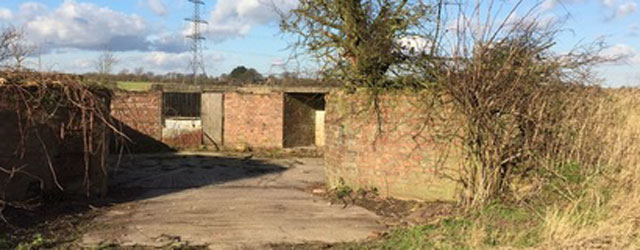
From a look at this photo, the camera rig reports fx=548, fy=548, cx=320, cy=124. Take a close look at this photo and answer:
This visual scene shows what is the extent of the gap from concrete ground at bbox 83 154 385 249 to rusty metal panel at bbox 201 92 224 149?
5986mm

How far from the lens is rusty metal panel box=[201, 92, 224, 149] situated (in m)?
20.7

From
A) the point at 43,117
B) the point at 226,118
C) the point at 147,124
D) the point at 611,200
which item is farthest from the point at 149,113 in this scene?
the point at 611,200

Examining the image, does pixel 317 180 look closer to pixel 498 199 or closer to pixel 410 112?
pixel 410 112

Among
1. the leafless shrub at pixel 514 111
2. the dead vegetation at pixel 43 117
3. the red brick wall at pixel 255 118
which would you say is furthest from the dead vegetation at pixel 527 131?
the red brick wall at pixel 255 118

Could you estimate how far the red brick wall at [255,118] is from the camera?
20.4 meters

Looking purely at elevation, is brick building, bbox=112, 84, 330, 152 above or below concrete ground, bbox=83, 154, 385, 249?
above

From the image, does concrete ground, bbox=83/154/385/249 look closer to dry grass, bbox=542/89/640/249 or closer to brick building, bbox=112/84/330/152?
dry grass, bbox=542/89/640/249

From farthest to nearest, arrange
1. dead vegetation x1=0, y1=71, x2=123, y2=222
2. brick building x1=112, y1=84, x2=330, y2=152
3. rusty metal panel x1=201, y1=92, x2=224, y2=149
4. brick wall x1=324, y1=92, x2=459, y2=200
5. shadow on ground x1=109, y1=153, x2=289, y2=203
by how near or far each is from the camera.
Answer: rusty metal panel x1=201, y1=92, x2=224, y2=149
brick building x1=112, y1=84, x2=330, y2=152
shadow on ground x1=109, y1=153, x2=289, y2=203
brick wall x1=324, y1=92, x2=459, y2=200
dead vegetation x1=0, y1=71, x2=123, y2=222

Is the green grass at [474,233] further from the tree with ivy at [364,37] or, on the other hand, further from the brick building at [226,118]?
the brick building at [226,118]

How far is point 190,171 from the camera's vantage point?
14508mm

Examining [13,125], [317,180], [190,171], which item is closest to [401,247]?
[13,125]

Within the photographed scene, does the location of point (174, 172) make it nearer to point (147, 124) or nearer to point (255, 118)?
point (147, 124)

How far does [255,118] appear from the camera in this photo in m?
20.5

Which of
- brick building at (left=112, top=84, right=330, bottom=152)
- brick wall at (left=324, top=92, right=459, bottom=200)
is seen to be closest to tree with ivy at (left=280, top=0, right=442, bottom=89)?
brick wall at (left=324, top=92, right=459, bottom=200)
